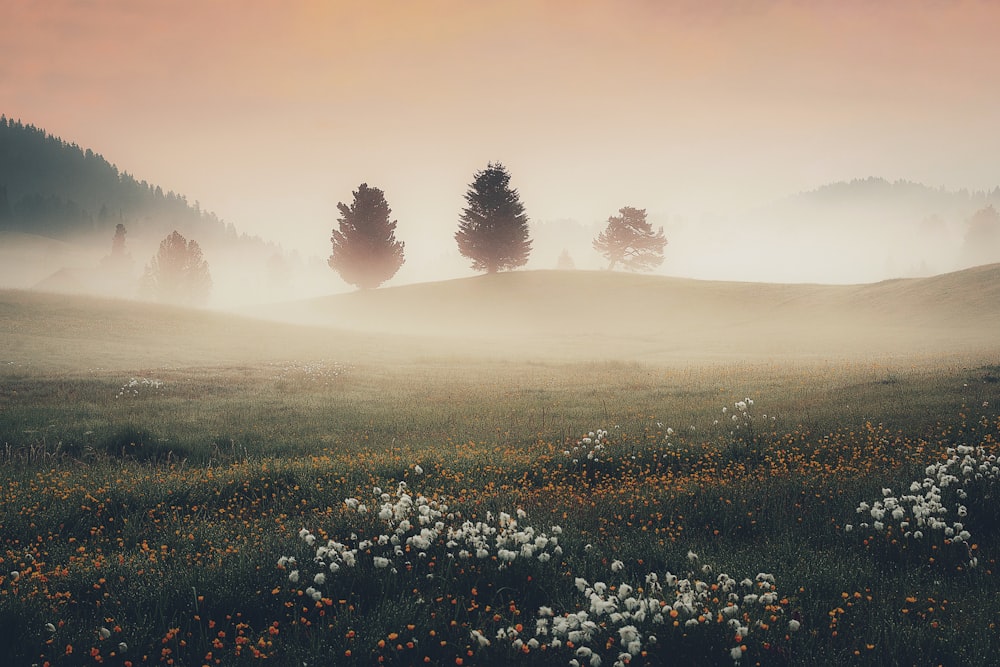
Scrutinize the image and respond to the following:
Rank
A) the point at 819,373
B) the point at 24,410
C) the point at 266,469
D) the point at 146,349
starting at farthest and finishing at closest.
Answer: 1. the point at 146,349
2. the point at 819,373
3. the point at 24,410
4. the point at 266,469

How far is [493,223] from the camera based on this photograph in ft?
260

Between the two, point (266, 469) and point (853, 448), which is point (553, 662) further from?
point (853, 448)

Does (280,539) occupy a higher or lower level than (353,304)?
lower

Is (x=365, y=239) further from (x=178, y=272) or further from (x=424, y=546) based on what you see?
(x=424, y=546)

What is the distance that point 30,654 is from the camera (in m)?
3.98

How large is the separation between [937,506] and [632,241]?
85.8 m

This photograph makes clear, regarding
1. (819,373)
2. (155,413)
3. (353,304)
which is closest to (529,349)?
(819,373)

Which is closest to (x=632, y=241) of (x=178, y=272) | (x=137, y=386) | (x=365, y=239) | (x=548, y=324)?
(x=548, y=324)

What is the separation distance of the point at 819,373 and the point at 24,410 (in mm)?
24149

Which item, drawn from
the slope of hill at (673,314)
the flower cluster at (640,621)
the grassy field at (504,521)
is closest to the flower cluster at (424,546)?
the grassy field at (504,521)

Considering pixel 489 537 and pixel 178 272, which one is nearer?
pixel 489 537

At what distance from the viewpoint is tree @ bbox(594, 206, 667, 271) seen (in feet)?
285

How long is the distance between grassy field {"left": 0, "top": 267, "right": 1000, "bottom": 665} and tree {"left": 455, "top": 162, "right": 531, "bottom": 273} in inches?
→ 2439

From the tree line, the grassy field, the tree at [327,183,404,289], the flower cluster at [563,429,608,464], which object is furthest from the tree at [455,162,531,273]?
the flower cluster at [563,429,608,464]
